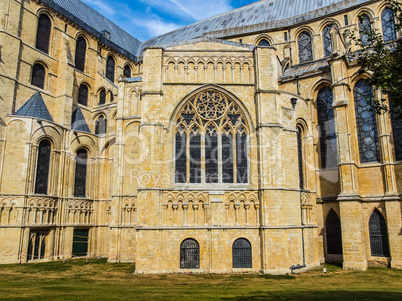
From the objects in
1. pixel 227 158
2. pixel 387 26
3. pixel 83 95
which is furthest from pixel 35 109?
pixel 387 26

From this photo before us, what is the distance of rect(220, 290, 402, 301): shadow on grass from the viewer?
35.3ft

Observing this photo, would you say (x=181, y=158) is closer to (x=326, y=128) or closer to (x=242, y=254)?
(x=242, y=254)

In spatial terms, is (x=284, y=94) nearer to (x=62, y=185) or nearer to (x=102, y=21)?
(x=62, y=185)

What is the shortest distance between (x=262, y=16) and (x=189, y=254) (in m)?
25.5

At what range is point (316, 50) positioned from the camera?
1080 inches

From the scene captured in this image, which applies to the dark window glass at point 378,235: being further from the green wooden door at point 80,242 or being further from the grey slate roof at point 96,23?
the grey slate roof at point 96,23

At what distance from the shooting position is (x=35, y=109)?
77.0ft

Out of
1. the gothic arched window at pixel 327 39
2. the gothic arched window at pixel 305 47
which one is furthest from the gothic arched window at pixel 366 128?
the gothic arched window at pixel 305 47

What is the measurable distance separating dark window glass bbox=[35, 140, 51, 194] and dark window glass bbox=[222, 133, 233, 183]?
43.8 ft

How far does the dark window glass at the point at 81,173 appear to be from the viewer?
25.5 m

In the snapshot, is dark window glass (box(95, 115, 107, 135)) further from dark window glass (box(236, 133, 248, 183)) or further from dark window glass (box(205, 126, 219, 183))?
dark window glass (box(236, 133, 248, 183))

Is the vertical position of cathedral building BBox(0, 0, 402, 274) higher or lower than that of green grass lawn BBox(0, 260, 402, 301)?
higher

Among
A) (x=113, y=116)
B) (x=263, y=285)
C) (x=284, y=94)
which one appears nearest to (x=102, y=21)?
(x=113, y=116)

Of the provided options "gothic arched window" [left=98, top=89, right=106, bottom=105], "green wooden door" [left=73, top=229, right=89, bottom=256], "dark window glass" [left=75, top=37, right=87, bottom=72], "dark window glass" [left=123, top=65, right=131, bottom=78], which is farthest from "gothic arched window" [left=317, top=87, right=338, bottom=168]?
"dark window glass" [left=123, top=65, right=131, bottom=78]
